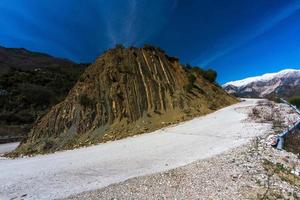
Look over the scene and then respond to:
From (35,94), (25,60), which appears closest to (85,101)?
(35,94)

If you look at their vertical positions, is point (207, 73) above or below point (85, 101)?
above

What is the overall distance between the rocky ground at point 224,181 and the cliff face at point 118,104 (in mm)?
8702

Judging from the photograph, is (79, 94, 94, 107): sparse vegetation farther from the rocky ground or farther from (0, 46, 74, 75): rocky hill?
(0, 46, 74, 75): rocky hill

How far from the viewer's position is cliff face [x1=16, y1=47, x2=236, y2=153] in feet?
50.9

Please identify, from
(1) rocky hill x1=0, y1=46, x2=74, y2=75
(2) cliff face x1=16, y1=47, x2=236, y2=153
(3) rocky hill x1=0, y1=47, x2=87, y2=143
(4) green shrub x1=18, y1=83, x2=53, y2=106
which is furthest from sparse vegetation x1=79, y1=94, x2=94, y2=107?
(1) rocky hill x1=0, y1=46, x2=74, y2=75

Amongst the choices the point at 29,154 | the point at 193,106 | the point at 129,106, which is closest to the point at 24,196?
the point at 29,154

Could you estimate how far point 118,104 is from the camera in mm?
17672

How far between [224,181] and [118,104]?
42.7ft

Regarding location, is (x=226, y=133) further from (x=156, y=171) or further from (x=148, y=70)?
(x=148, y=70)

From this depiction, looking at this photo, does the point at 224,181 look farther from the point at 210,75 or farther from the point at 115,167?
the point at 210,75

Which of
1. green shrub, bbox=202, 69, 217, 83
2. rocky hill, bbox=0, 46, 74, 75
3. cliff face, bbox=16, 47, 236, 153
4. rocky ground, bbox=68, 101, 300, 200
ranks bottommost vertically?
rocky ground, bbox=68, 101, 300, 200

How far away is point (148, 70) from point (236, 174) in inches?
705

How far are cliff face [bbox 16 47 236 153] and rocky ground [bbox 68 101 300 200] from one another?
28.5 feet

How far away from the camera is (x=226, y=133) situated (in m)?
10.8
